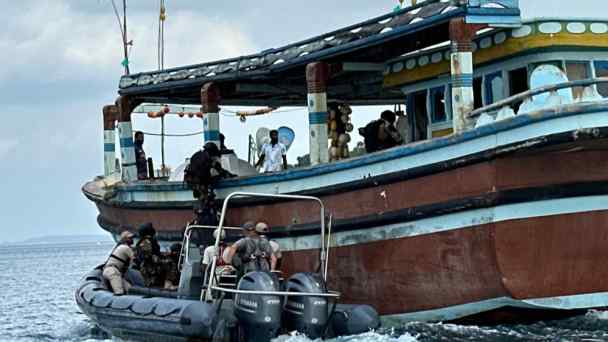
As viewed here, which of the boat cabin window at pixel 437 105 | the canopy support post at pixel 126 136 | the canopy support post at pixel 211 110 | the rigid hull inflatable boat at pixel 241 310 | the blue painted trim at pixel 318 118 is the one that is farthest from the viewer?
the canopy support post at pixel 126 136

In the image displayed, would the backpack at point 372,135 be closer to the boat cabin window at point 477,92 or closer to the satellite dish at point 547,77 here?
the boat cabin window at point 477,92

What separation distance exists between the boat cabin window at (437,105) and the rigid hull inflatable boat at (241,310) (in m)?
2.73

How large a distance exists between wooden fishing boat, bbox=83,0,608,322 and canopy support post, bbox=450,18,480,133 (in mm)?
19

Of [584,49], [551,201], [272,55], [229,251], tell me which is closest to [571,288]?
[551,201]

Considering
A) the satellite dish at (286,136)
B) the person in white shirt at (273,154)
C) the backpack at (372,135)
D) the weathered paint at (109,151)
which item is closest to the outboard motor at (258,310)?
the backpack at (372,135)

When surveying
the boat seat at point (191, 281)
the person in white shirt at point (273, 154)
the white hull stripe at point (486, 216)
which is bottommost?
the boat seat at point (191, 281)

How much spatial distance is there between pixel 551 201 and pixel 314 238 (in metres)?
4.31

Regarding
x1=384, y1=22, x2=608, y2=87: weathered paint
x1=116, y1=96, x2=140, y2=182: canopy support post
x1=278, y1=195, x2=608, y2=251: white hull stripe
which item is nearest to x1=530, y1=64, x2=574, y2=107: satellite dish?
x1=384, y1=22, x2=608, y2=87: weathered paint

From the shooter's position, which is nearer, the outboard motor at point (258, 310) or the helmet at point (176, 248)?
the outboard motor at point (258, 310)

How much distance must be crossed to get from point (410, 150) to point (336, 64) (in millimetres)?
3281

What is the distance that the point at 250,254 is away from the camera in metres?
17.5

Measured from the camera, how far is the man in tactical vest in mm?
17422

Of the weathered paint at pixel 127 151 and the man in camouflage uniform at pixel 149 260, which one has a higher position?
the weathered paint at pixel 127 151

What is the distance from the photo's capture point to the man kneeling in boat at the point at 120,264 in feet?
63.8
